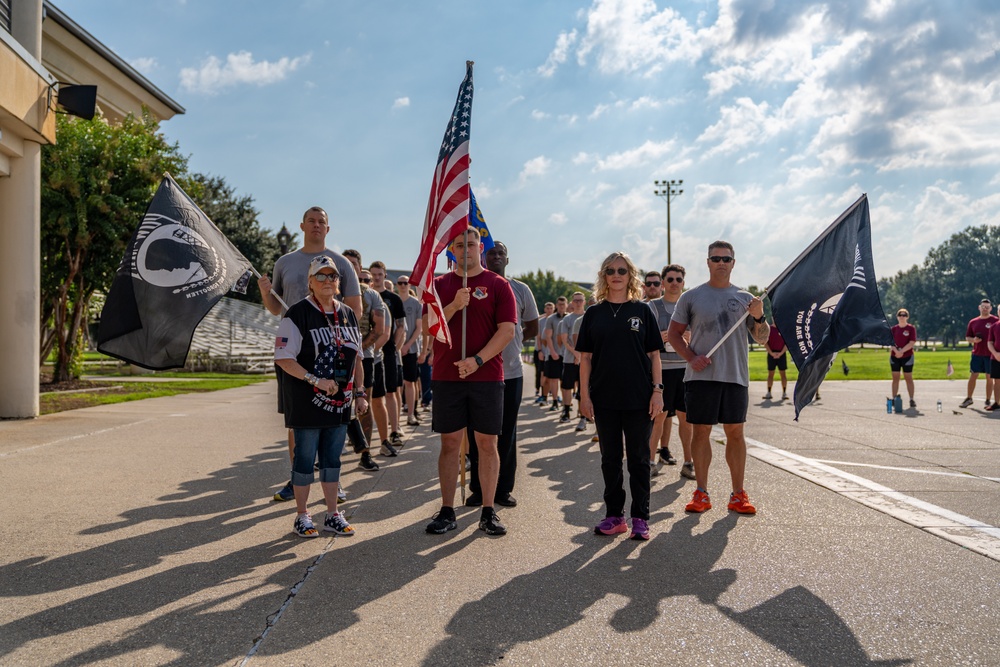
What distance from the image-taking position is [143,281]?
6.23 meters

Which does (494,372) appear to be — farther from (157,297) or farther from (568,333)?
(568,333)

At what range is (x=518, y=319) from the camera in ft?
22.2

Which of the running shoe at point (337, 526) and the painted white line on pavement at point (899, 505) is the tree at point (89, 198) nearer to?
the running shoe at point (337, 526)

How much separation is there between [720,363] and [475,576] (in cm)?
274

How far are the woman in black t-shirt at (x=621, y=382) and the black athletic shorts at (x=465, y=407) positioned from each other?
0.63m

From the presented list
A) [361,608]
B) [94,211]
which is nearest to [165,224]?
[361,608]

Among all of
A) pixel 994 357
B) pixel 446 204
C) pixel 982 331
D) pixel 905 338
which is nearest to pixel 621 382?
pixel 446 204

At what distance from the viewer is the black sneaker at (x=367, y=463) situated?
307 inches

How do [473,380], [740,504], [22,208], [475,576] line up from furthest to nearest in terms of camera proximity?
[22,208] → [740,504] → [473,380] → [475,576]

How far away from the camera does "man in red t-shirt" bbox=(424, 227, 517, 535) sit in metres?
5.36

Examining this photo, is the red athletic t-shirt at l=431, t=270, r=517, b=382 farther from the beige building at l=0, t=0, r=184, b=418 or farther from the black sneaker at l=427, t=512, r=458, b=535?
the beige building at l=0, t=0, r=184, b=418

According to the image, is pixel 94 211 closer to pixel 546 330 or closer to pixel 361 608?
pixel 546 330

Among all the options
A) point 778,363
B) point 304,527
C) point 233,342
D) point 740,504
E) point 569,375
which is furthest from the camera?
point 233,342

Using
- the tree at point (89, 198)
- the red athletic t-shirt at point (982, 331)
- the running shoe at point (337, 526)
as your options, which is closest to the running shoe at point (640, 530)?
the running shoe at point (337, 526)
